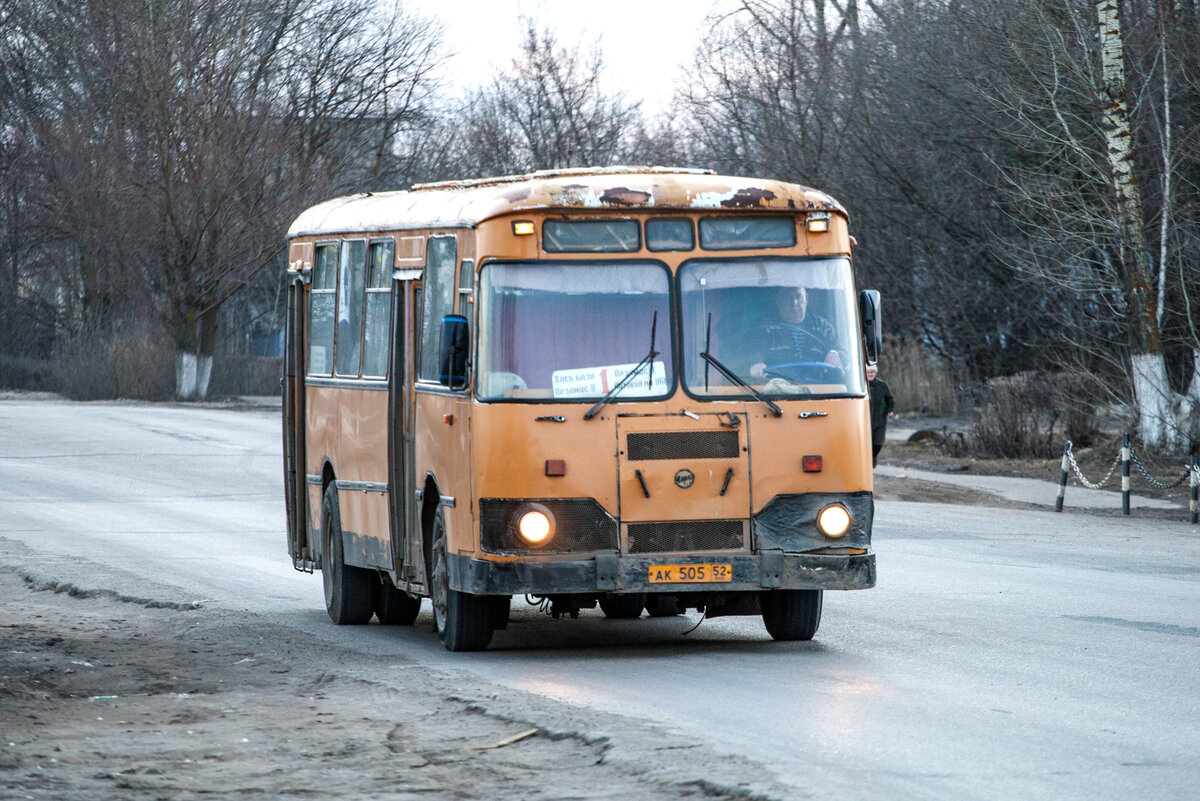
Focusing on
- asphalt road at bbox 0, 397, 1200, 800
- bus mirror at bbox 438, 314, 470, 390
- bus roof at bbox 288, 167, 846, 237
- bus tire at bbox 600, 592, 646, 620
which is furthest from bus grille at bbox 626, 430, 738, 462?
bus tire at bbox 600, 592, 646, 620

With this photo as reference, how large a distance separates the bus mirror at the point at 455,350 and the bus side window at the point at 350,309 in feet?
7.95

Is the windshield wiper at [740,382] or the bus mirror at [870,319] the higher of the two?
the bus mirror at [870,319]

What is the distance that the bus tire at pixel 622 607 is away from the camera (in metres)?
12.6

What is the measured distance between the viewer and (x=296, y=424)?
14414 millimetres

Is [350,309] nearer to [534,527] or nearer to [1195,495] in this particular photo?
[534,527]

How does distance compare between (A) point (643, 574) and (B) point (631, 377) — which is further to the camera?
(B) point (631, 377)

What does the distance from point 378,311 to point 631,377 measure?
2.52m

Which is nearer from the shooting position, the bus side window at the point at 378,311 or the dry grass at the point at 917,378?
the bus side window at the point at 378,311

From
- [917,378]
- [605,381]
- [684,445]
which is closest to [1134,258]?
[917,378]

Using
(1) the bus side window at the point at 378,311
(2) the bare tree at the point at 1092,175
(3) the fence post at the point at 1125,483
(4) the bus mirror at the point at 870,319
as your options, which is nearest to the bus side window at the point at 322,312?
(1) the bus side window at the point at 378,311

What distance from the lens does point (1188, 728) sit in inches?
313

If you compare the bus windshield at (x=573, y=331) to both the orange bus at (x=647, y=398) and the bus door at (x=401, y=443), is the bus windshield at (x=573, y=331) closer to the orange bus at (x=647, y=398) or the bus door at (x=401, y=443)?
the orange bus at (x=647, y=398)

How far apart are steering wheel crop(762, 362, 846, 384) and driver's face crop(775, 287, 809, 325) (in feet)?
0.83

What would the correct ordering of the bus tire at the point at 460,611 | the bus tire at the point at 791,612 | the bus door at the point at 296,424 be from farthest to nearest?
the bus door at the point at 296,424
the bus tire at the point at 791,612
the bus tire at the point at 460,611
